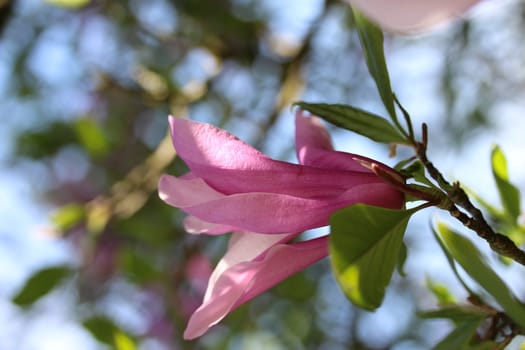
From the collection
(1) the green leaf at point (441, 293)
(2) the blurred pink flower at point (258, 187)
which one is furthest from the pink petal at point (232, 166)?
(1) the green leaf at point (441, 293)

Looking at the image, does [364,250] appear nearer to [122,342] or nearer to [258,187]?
[258,187]

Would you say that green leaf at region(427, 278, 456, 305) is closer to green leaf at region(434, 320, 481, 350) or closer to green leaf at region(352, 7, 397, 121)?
green leaf at region(434, 320, 481, 350)

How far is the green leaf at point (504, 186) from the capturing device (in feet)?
1.73

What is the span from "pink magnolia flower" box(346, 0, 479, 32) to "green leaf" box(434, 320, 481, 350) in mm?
287

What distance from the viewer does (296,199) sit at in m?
0.37

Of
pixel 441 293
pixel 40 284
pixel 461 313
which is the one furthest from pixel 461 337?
pixel 40 284

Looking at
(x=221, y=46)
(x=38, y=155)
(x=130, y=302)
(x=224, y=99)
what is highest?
(x=221, y=46)

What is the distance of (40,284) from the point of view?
0.94m

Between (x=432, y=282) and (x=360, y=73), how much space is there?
967 millimetres

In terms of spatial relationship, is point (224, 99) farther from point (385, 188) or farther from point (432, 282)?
point (385, 188)

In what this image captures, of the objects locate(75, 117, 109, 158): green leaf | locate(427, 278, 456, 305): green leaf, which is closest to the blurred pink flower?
locate(427, 278, 456, 305): green leaf

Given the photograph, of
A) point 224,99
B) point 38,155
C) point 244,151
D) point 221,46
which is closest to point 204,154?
point 244,151

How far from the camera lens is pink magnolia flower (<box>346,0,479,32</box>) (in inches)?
8.0

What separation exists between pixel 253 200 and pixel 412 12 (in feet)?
0.58
